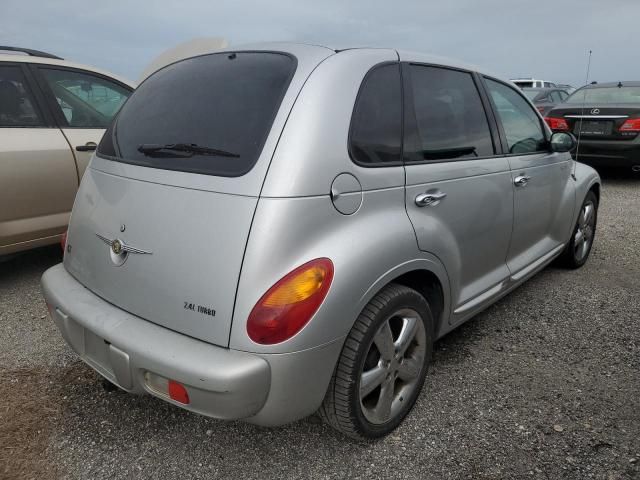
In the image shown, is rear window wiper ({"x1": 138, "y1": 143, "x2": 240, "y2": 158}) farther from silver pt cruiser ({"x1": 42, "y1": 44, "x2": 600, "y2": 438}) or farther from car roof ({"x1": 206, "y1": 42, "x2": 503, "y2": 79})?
car roof ({"x1": 206, "y1": 42, "x2": 503, "y2": 79})

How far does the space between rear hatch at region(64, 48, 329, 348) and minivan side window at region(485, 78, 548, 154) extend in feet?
4.58

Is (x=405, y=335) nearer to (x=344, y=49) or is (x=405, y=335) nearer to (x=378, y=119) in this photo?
(x=378, y=119)

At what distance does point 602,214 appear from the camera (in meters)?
6.15

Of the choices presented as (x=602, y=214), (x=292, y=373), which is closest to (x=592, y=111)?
(x=602, y=214)

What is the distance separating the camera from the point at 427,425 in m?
2.29

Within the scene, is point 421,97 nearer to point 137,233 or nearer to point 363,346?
point 363,346

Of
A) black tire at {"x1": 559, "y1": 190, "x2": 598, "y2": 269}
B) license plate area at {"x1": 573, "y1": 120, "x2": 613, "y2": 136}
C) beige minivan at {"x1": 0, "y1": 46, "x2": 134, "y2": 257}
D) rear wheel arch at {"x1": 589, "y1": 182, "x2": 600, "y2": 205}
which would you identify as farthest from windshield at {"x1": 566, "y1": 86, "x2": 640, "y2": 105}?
beige minivan at {"x1": 0, "y1": 46, "x2": 134, "y2": 257}

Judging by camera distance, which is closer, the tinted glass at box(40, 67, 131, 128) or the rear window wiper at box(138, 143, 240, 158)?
the rear window wiper at box(138, 143, 240, 158)

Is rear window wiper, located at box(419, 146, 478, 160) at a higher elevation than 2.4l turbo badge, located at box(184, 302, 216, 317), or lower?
higher

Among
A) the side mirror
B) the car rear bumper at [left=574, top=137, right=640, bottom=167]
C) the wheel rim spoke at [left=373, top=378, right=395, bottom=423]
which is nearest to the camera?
the wheel rim spoke at [left=373, top=378, right=395, bottom=423]

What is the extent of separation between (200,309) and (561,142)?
2.73 meters

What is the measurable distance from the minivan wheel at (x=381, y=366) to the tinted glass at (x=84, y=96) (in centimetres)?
296

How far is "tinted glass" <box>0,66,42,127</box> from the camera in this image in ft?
11.5

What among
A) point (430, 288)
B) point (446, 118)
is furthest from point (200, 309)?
point (446, 118)
